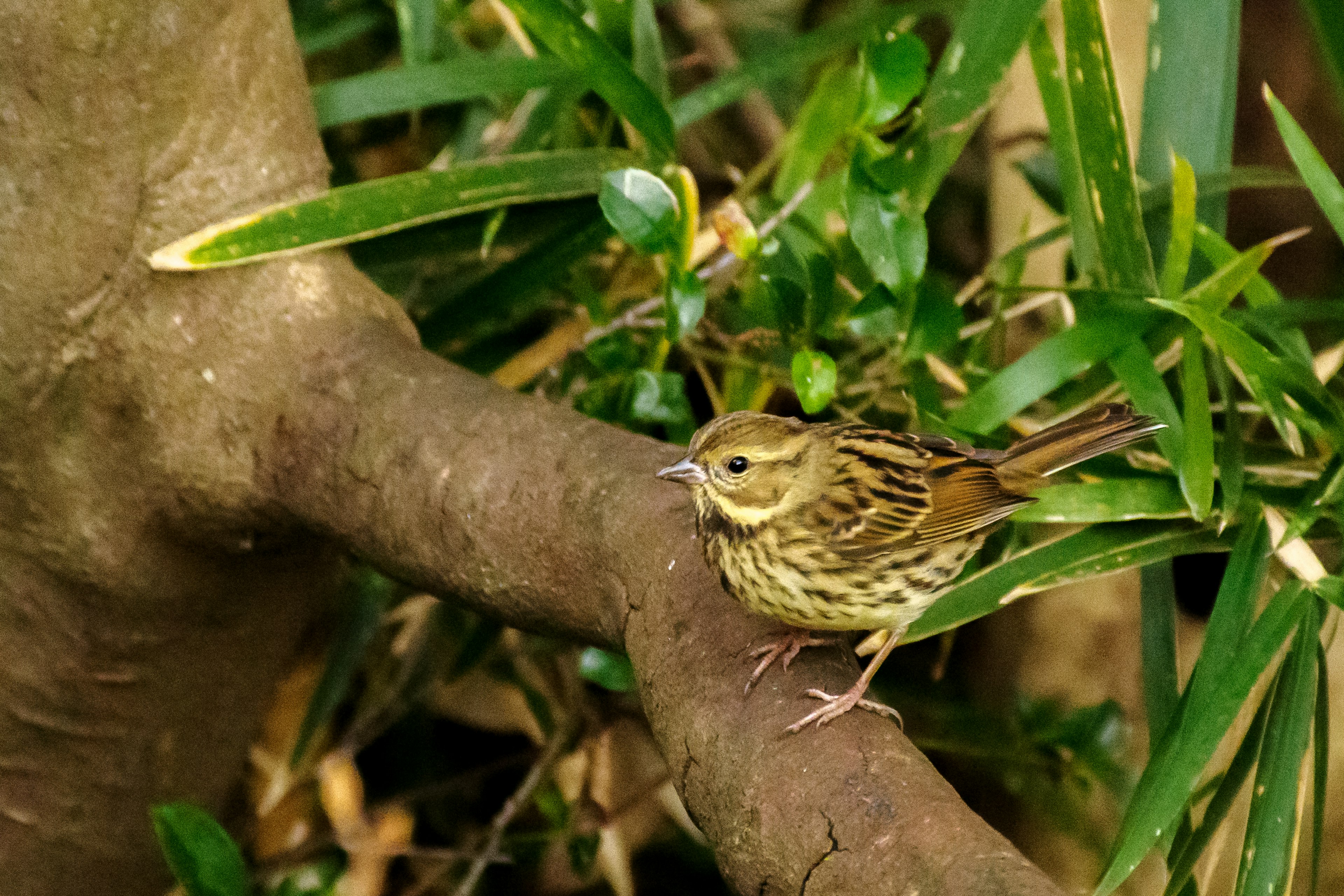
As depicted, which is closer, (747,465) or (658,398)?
(747,465)

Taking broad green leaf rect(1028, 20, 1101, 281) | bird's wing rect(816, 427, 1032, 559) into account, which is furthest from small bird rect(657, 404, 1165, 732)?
broad green leaf rect(1028, 20, 1101, 281)

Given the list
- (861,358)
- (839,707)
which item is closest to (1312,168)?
(861,358)

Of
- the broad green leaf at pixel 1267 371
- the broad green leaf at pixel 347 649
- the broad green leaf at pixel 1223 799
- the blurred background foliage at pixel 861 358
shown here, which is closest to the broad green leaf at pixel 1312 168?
the blurred background foliage at pixel 861 358

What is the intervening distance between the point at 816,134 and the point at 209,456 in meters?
1.75

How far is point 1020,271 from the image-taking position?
296 centimetres

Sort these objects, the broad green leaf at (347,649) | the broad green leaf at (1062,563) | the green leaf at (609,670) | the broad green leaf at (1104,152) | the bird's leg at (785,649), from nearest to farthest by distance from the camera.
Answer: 1. the bird's leg at (785,649)
2. the broad green leaf at (1062,563)
3. the broad green leaf at (1104,152)
4. the green leaf at (609,670)
5. the broad green leaf at (347,649)

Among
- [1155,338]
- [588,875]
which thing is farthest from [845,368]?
[588,875]

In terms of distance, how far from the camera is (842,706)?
1.83m

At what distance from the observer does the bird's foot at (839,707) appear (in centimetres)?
176

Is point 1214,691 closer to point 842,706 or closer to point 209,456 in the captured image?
point 842,706

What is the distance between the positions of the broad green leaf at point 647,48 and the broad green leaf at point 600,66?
13cm

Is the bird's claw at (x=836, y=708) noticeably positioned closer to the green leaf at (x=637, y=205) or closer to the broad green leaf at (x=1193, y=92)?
the green leaf at (x=637, y=205)

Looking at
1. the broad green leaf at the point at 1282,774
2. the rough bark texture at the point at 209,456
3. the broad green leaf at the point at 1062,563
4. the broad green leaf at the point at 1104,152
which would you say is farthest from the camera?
the broad green leaf at the point at 1104,152

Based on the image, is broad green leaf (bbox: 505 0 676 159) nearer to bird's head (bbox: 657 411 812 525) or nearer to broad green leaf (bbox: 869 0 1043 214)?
broad green leaf (bbox: 869 0 1043 214)
